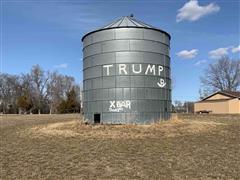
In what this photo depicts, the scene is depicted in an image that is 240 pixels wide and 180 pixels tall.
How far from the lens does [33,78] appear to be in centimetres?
8675

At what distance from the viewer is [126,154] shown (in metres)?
9.87

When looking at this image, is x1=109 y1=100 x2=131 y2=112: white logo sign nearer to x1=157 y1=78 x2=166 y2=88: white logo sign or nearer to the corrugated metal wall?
the corrugated metal wall

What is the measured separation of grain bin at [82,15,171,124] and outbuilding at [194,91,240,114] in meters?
37.6

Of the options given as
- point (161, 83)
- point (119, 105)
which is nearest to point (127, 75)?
point (119, 105)

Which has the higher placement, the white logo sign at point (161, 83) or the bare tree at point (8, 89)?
the bare tree at point (8, 89)

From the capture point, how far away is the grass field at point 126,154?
7.63 metres

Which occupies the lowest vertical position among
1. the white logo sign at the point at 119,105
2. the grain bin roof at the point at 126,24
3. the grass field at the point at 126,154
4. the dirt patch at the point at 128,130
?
the grass field at the point at 126,154

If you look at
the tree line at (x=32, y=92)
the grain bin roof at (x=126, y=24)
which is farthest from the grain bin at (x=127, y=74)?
the tree line at (x=32, y=92)

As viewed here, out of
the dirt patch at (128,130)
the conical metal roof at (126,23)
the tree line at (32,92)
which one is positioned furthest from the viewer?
the tree line at (32,92)

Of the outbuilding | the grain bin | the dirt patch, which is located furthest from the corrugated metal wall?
the outbuilding

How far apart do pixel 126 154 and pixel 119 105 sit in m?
7.57

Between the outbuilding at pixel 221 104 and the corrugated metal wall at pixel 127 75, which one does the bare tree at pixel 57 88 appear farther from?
the corrugated metal wall at pixel 127 75

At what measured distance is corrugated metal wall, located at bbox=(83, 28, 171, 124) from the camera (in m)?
17.3

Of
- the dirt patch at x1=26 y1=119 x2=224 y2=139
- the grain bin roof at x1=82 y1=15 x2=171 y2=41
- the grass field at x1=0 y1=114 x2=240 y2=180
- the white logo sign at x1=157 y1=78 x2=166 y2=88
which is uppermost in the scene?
the grain bin roof at x1=82 y1=15 x2=171 y2=41
